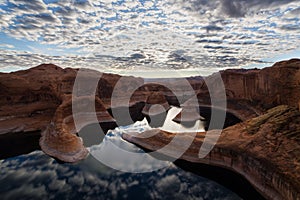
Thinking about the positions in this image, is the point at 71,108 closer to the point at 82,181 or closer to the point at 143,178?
the point at 82,181

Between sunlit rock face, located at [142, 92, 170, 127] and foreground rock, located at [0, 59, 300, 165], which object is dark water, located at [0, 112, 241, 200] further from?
sunlit rock face, located at [142, 92, 170, 127]

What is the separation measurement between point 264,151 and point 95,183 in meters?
18.9

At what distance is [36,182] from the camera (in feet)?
69.9

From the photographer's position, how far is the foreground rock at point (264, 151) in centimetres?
1739

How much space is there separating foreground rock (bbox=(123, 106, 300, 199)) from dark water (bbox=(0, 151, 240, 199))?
3.52m

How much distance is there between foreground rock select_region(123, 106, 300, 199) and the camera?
57.1 feet

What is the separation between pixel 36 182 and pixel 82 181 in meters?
5.07

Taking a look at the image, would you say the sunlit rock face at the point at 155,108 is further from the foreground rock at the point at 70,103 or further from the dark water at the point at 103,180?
the dark water at the point at 103,180

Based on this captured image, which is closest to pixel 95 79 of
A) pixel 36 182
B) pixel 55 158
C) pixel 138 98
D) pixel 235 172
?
pixel 138 98

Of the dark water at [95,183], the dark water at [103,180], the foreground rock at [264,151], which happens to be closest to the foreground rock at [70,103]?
the dark water at [103,180]

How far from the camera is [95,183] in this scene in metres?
21.1

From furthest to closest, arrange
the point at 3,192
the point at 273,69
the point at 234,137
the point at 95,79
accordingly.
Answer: the point at 95,79, the point at 273,69, the point at 234,137, the point at 3,192

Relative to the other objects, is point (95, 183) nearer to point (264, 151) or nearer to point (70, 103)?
point (264, 151)

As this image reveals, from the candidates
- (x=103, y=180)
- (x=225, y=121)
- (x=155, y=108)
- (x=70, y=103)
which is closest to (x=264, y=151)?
(x=103, y=180)
